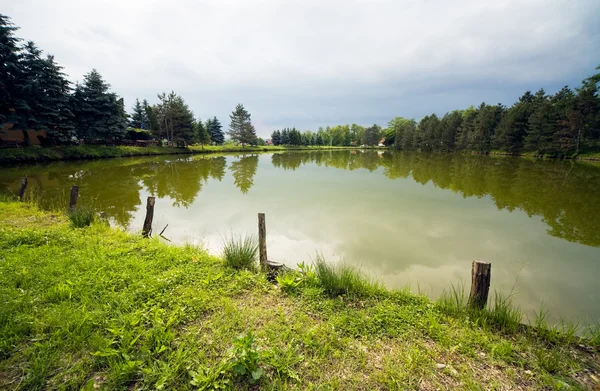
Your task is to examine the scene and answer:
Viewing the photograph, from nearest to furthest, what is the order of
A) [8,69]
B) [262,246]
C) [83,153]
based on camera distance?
[262,246], [8,69], [83,153]

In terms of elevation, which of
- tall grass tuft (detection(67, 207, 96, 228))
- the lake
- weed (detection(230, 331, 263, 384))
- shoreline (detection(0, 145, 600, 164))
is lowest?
the lake

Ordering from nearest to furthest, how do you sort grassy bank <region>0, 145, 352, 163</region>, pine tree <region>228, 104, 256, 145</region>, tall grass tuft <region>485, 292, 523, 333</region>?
tall grass tuft <region>485, 292, 523, 333</region>
grassy bank <region>0, 145, 352, 163</region>
pine tree <region>228, 104, 256, 145</region>

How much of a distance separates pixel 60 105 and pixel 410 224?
3055 centimetres

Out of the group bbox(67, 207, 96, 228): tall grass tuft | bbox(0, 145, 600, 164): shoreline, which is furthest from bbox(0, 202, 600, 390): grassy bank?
bbox(0, 145, 600, 164): shoreline

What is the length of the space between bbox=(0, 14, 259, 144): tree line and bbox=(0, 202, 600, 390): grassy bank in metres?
24.3

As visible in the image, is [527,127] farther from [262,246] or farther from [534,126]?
[262,246]

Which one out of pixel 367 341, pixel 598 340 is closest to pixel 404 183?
pixel 598 340

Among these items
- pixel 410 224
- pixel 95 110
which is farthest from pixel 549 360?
pixel 95 110

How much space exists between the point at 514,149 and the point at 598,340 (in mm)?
48130

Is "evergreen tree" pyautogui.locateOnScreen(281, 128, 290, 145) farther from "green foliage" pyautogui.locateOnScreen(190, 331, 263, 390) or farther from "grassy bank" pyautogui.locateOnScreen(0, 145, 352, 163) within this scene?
"green foliage" pyautogui.locateOnScreen(190, 331, 263, 390)

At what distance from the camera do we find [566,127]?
29.4 m

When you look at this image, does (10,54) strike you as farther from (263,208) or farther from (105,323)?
(105,323)

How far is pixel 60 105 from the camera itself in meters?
21.4

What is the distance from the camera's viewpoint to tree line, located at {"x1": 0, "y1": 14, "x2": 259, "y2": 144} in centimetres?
1828
